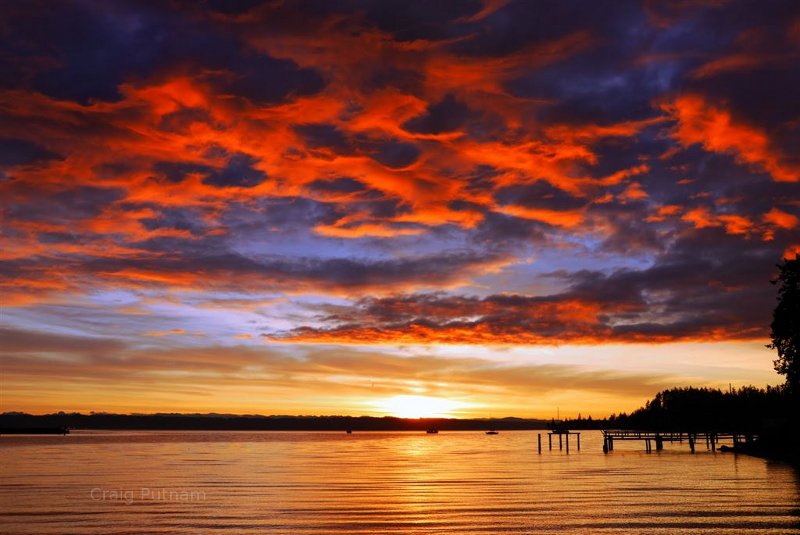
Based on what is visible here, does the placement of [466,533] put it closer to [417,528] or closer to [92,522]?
[417,528]

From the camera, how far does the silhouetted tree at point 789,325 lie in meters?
78.2

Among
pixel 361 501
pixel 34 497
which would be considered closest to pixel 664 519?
pixel 361 501

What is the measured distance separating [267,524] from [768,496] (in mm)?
27696

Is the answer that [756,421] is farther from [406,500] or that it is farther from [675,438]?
[406,500]

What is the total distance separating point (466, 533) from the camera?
31.5 metres

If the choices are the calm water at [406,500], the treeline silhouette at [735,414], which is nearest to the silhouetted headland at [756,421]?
the treeline silhouette at [735,414]

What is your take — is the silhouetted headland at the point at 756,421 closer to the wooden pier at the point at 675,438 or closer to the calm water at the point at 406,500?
the wooden pier at the point at 675,438

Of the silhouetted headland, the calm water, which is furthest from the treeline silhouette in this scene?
the calm water

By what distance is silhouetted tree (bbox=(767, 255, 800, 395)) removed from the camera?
257 feet

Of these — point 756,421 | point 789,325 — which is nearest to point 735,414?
point 756,421

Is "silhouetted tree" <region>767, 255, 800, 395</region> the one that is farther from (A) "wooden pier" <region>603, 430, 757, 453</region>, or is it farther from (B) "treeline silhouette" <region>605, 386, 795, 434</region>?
(A) "wooden pier" <region>603, 430, 757, 453</region>

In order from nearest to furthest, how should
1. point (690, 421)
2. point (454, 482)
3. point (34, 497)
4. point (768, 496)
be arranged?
A: point (768, 496) → point (34, 497) → point (454, 482) → point (690, 421)

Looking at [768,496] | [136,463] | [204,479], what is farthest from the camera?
[136,463]

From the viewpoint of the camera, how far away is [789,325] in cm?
7875
